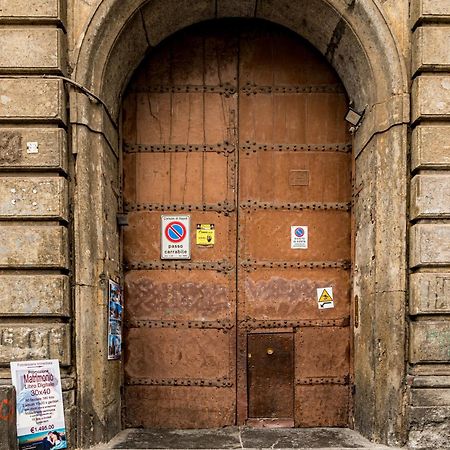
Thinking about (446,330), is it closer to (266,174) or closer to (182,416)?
(266,174)

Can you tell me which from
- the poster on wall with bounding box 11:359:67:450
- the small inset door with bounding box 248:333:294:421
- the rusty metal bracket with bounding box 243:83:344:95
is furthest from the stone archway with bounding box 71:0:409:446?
the small inset door with bounding box 248:333:294:421

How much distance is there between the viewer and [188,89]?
5023 mm

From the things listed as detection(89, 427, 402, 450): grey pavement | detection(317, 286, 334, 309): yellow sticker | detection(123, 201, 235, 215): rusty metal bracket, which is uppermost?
detection(123, 201, 235, 215): rusty metal bracket

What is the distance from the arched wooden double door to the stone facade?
21.6 inches

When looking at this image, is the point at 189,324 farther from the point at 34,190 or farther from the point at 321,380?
the point at 34,190

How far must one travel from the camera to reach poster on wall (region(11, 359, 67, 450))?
3734 millimetres

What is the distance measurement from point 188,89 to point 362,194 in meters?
1.89

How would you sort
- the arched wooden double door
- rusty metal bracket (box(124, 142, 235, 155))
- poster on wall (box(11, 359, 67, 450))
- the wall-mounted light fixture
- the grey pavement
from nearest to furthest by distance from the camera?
poster on wall (box(11, 359, 67, 450)) → the grey pavement → the wall-mounted light fixture → the arched wooden double door → rusty metal bracket (box(124, 142, 235, 155))

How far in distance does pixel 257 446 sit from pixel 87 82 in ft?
10.6

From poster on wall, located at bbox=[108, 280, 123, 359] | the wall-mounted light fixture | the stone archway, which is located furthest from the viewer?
the wall-mounted light fixture

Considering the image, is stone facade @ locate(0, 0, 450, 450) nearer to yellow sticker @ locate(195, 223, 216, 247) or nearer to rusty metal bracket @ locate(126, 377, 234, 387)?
rusty metal bracket @ locate(126, 377, 234, 387)

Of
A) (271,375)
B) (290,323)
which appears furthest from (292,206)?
(271,375)

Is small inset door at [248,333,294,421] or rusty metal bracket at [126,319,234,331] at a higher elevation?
rusty metal bracket at [126,319,234,331]

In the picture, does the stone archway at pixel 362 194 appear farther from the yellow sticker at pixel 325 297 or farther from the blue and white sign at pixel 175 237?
the blue and white sign at pixel 175 237
